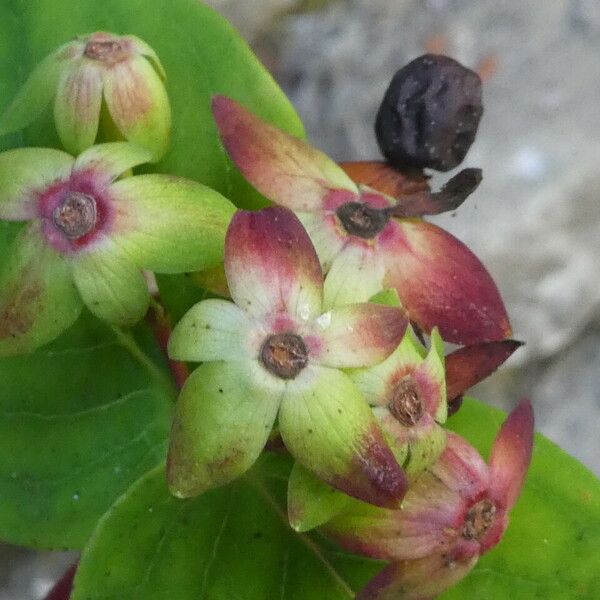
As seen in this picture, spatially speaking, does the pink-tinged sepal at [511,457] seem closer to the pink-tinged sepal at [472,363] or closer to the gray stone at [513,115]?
the pink-tinged sepal at [472,363]

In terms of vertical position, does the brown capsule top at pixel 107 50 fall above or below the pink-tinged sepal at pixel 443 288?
above

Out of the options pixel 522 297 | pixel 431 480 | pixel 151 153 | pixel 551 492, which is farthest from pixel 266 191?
pixel 522 297

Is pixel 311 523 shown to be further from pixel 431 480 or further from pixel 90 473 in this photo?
pixel 90 473

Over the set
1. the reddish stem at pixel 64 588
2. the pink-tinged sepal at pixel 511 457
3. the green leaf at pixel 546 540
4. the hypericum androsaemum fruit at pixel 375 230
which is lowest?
the reddish stem at pixel 64 588

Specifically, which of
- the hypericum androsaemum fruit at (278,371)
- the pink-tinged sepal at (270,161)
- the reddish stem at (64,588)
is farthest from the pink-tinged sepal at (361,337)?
the reddish stem at (64,588)

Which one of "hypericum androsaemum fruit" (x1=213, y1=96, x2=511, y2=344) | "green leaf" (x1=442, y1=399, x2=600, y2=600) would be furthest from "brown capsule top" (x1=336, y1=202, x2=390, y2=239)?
"green leaf" (x1=442, y1=399, x2=600, y2=600)

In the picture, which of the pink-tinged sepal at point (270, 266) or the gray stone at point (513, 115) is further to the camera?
the gray stone at point (513, 115)

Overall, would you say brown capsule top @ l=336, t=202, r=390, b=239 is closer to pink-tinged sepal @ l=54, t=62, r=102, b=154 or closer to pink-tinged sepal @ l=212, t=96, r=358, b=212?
pink-tinged sepal @ l=212, t=96, r=358, b=212
